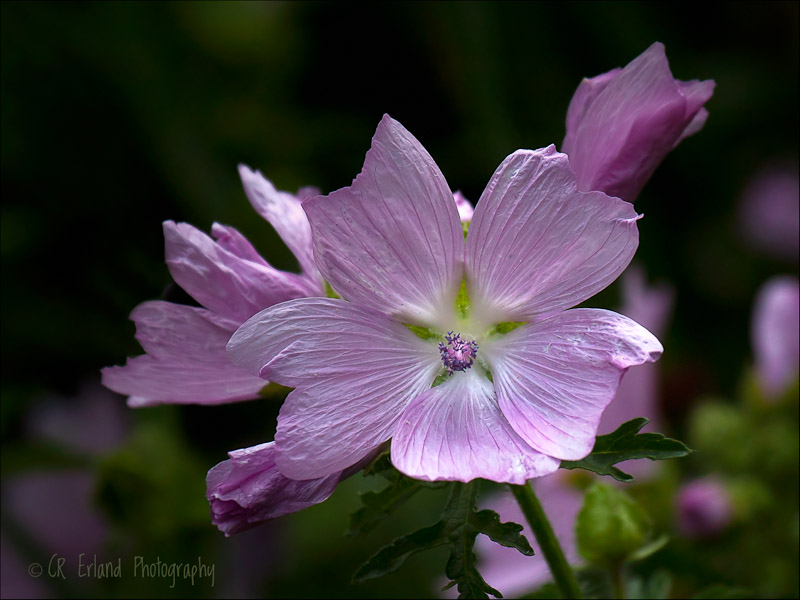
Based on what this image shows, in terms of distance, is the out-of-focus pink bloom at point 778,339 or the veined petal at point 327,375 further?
the out-of-focus pink bloom at point 778,339

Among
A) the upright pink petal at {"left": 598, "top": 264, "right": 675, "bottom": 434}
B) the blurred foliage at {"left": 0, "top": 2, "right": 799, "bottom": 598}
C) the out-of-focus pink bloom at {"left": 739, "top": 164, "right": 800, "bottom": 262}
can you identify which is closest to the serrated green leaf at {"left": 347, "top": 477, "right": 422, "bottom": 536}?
the upright pink petal at {"left": 598, "top": 264, "right": 675, "bottom": 434}

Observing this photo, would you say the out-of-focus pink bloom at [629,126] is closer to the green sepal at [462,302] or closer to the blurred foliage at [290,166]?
the green sepal at [462,302]

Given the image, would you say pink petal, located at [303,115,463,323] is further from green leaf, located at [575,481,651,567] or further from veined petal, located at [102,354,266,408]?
green leaf, located at [575,481,651,567]

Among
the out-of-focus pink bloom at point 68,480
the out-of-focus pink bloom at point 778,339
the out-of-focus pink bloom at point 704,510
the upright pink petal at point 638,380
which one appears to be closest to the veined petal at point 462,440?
the upright pink petal at point 638,380

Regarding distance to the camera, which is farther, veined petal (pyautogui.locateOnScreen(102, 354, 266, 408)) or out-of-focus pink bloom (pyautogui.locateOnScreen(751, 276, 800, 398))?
out-of-focus pink bloom (pyautogui.locateOnScreen(751, 276, 800, 398))

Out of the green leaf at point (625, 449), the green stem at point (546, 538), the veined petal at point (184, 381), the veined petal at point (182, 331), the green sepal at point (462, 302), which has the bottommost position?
the green stem at point (546, 538)

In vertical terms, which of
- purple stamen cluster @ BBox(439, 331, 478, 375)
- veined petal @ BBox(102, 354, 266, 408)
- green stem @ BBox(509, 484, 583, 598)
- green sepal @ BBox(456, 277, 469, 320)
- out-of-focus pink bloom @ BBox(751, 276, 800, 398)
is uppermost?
out-of-focus pink bloom @ BBox(751, 276, 800, 398)

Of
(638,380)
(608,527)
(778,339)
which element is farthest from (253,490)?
(778,339)
